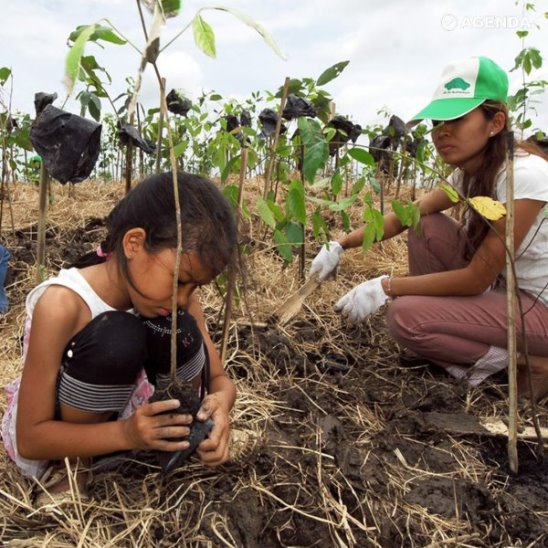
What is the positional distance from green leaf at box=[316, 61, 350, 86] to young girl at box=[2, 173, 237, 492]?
664 mm

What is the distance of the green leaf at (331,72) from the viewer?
1472mm

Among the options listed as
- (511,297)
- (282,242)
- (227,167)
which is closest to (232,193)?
(227,167)

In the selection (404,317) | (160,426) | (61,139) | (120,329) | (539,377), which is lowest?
(539,377)

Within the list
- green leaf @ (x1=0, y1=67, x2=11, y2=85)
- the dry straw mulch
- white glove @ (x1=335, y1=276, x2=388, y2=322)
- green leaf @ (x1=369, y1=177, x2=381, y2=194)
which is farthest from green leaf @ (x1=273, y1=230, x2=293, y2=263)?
green leaf @ (x1=0, y1=67, x2=11, y2=85)

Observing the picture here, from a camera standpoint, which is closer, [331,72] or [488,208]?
[488,208]

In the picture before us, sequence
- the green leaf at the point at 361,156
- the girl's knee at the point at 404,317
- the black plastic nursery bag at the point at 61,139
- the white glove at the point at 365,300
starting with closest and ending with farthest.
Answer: the green leaf at the point at 361,156, the black plastic nursery bag at the point at 61,139, the girl's knee at the point at 404,317, the white glove at the point at 365,300

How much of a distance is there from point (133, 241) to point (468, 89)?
3.44 ft

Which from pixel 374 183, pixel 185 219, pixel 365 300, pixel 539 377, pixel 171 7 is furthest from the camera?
pixel 365 300

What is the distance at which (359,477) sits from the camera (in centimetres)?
120

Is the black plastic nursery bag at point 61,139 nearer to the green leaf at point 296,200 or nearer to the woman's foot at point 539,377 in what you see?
the green leaf at point 296,200

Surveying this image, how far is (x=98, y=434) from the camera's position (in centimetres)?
99

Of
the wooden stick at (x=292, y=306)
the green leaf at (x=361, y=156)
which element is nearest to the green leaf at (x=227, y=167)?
the green leaf at (x=361, y=156)

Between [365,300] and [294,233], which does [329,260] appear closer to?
[365,300]

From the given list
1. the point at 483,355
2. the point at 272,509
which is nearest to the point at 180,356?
the point at 272,509
